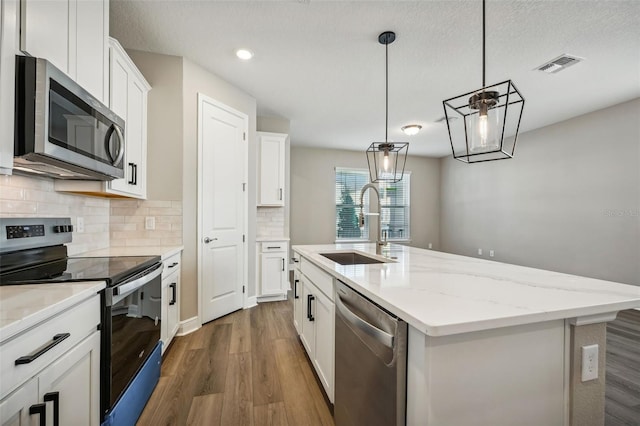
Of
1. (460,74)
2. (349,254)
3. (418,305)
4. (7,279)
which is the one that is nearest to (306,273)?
(349,254)

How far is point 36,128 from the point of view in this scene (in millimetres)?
1103

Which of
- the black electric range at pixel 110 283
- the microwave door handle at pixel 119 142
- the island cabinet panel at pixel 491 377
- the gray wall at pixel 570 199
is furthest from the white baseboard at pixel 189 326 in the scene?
the gray wall at pixel 570 199

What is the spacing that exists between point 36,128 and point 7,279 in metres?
0.63

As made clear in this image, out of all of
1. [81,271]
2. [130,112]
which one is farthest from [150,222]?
[81,271]

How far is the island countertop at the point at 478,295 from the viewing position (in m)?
0.82

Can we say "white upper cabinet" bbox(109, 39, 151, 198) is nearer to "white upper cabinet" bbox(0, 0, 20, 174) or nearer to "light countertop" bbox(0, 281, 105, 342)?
"white upper cabinet" bbox(0, 0, 20, 174)

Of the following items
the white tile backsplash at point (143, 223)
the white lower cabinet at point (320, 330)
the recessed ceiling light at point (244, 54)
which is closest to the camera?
the white lower cabinet at point (320, 330)

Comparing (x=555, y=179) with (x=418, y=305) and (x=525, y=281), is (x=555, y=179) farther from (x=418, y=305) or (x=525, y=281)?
(x=418, y=305)

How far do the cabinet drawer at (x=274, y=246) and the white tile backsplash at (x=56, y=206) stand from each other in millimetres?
1791

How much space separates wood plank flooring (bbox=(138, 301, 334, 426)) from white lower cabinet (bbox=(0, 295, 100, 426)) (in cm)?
65

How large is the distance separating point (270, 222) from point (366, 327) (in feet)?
11.2

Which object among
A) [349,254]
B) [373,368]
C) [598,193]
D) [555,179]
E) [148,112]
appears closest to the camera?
[373,368]

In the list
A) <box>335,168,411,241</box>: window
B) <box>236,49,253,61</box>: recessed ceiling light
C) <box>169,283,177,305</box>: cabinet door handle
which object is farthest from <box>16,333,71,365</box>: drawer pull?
<box>335,168,411,241</box>: window

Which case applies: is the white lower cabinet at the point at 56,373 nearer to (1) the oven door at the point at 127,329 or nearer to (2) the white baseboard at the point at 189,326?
(1) the oven door at the point at 127,329
